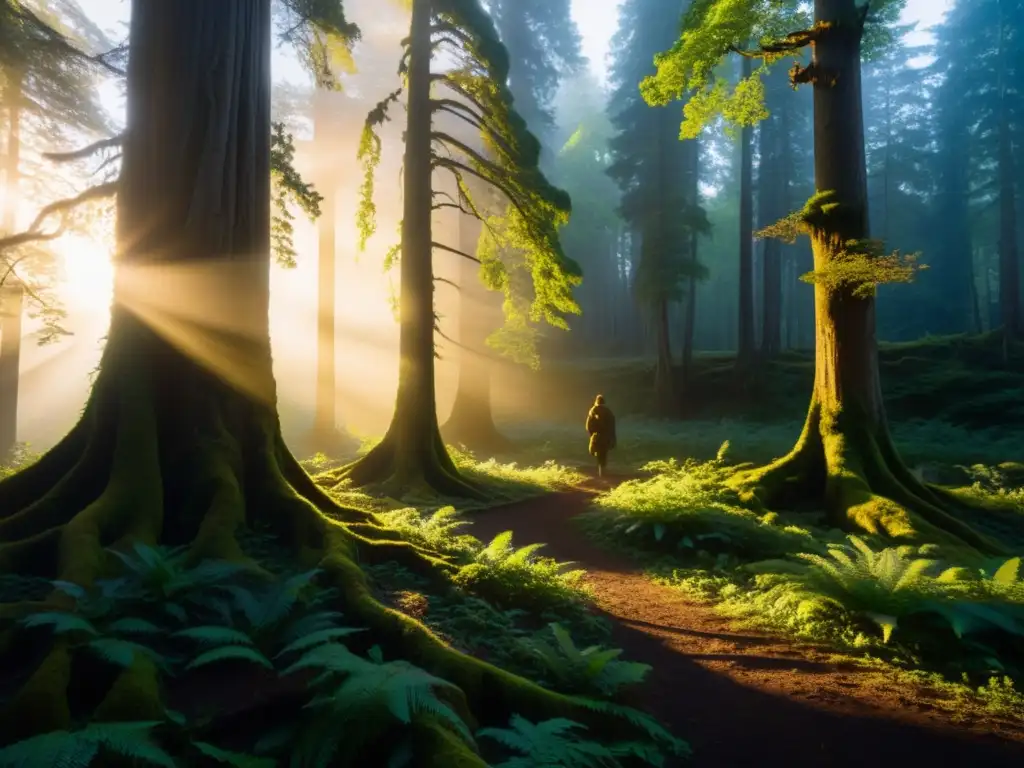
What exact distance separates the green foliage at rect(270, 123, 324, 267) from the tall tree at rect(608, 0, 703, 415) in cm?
1731

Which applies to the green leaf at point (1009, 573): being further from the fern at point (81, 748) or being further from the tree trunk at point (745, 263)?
the tree trunk at point (745, 263)

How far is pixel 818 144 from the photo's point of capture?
935 centimetres

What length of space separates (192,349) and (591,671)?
170 inches

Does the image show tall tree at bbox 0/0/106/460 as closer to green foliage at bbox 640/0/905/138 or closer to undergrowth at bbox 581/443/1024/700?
green foliage at bbox 640/0/905/138

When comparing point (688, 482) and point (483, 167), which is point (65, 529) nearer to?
point (688, 482)

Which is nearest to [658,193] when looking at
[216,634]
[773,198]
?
[773,198]

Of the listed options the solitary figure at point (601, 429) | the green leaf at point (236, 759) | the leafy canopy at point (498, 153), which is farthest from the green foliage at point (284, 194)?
the green leaf at point (236, 759)

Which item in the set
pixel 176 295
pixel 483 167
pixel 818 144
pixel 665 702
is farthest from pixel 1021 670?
pixel 483 167

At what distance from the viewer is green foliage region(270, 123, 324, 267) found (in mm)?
9406

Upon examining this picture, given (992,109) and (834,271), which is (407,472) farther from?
(992,109)

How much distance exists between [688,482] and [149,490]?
7.77m

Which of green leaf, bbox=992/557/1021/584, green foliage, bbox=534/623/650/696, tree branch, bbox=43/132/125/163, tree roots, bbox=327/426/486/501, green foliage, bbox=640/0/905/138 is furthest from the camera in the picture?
tree roots, bbox=327/426/486/501

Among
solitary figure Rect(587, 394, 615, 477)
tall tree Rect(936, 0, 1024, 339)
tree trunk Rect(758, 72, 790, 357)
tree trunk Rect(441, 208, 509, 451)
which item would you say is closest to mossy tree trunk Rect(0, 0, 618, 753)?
solitary figure Rect(587, 394, 615, 477)

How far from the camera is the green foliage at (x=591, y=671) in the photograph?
3.44 metres
